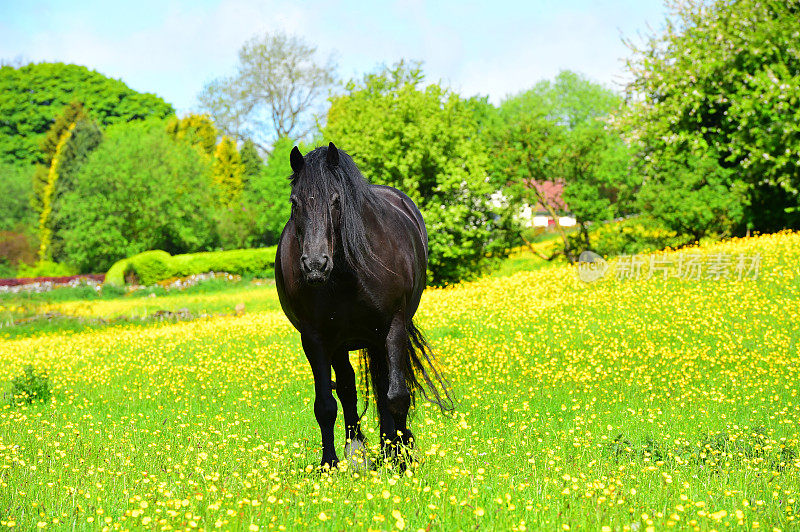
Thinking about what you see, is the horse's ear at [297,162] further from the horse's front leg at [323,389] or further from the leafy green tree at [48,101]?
the leafy green tree at [48,101]

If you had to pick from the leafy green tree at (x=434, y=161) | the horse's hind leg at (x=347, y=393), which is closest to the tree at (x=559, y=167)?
the leafy green tree at (x=434, y=161)

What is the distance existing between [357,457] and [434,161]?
23844 millimetres

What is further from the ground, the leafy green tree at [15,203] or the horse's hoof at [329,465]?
the leafy green tree at [15,203]

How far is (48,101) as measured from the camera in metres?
77.4

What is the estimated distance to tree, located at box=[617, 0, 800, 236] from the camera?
25781mm

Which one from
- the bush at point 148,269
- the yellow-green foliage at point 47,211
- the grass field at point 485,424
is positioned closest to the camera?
the grass field at point 485,424

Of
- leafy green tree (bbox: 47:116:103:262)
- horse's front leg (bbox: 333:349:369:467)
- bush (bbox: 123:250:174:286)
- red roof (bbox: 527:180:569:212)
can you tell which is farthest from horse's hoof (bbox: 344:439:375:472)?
leafy green tree (bbox: 47:116:103:262)

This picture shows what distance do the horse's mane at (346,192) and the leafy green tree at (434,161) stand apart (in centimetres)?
2202

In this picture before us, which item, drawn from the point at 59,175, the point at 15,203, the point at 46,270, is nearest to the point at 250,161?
the point at 59,175

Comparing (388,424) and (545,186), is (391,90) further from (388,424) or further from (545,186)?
(388,424)

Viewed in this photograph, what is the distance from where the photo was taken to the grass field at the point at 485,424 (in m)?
4.65

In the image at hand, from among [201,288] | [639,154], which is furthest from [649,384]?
[201,288]

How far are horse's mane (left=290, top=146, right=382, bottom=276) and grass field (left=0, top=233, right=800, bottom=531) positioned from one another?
5.55 ft

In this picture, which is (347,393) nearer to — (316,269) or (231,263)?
(316,269)
